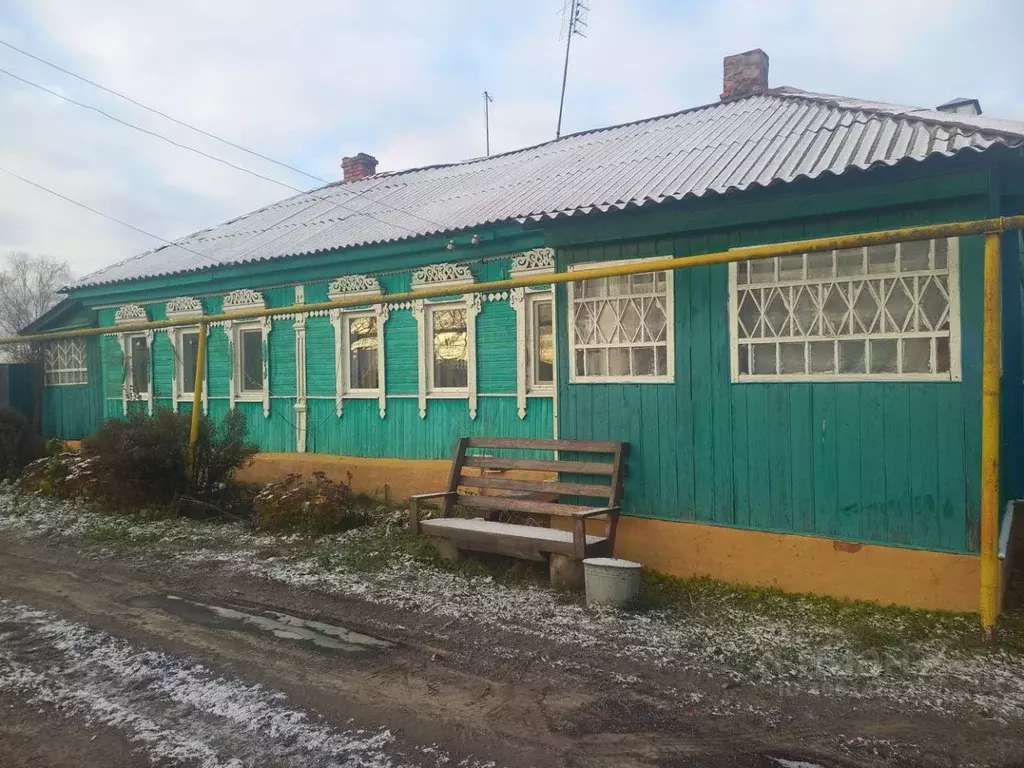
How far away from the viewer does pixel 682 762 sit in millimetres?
3119

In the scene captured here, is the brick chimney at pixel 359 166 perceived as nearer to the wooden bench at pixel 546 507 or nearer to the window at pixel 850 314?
the wooden bench at pixel 546 507

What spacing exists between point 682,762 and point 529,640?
5.09ft

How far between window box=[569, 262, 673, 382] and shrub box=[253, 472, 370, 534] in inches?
122

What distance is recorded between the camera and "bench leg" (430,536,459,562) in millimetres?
6184

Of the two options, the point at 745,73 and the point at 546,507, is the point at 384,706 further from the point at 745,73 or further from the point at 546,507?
the point at 745,73

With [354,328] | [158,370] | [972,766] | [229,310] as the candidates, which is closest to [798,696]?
[972,766]

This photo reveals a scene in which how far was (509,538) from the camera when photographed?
18.7 ft

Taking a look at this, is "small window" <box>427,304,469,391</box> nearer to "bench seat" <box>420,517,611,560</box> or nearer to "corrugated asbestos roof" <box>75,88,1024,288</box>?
"corrugated asbestos roof" <box>75,88,1024,288</box>

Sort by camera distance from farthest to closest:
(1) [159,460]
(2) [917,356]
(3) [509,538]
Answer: (1) [159,460] < (3) [509,538] < (2) [917,356]

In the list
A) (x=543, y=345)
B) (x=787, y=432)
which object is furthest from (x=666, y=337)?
(x=543, y=345)

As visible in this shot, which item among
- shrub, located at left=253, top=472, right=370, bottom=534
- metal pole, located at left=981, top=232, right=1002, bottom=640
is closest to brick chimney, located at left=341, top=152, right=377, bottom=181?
shrub, located at left=253, top=472, right=370, bottom=534

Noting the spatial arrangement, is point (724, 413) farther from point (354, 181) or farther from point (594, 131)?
point (354, 181)

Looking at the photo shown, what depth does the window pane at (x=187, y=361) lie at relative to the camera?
463 inches

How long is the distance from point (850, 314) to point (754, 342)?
0.69 meters
